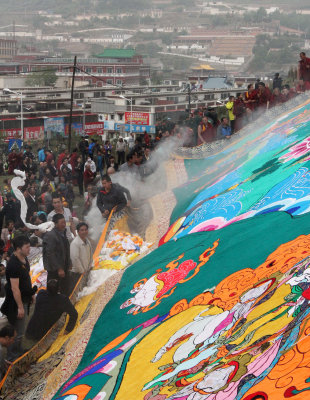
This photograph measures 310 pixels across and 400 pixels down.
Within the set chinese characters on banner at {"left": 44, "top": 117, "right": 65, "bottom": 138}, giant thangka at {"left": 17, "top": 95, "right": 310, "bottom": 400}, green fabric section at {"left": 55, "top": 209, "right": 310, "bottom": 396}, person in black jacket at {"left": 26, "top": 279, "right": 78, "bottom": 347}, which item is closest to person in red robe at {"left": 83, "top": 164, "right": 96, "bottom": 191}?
giant thangka at {"left": 17, "top": 95, "right": 310, "bottom": 400}

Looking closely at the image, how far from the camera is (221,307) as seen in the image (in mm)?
6379

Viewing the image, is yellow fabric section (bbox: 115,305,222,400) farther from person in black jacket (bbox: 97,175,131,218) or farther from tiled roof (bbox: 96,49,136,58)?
tiled roof (bbox: 96,49,136,58)

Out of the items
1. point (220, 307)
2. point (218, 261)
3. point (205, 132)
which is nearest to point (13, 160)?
point (205, 132)

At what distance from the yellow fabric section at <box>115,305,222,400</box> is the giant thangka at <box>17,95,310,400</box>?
1 centimetres

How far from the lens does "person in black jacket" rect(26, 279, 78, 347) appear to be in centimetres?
773

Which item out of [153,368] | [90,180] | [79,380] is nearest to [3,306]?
[79,380]

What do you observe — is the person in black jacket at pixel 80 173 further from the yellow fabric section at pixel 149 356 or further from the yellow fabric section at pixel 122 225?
the yellow fabric section at pixel 149 356

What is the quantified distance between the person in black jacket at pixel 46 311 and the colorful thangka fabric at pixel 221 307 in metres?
0.51

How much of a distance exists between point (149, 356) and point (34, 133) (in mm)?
52585

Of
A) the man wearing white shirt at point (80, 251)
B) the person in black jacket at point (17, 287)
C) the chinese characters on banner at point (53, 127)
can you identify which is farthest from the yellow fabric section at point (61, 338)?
the chinese characters on banner at point (53, 127)

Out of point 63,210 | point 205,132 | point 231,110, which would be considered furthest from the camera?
point 231,110

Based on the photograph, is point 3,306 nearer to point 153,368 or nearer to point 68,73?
point 153,368

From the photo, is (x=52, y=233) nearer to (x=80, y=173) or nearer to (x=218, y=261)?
(x=218, y=261)

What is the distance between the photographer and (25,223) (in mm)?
11898
